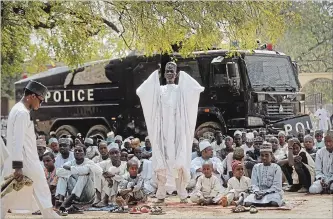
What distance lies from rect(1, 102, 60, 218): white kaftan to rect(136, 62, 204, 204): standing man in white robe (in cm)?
250

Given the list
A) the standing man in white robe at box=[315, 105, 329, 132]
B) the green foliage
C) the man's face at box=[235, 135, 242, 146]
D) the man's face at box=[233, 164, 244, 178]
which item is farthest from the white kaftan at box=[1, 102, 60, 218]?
the standing man in white robe at box=[315, 105, 329, 132]

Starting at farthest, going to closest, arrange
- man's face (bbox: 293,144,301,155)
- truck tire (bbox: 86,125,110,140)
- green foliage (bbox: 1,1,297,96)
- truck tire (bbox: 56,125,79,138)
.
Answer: truck tire (bbox: 56,125,79,138) < truck tire (bbox: 86,125,110,140) < green foliage (bbox: 1,1,297,96) < man's face (bbox: 293,144,301,155)

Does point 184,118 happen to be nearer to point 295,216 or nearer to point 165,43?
point 295,216

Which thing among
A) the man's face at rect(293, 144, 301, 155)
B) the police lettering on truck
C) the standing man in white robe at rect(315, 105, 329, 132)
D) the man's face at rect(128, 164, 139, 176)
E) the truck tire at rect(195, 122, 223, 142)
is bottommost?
the man's face at rect(128, 164, 139, 176)

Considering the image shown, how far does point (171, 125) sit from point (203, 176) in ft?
2.71

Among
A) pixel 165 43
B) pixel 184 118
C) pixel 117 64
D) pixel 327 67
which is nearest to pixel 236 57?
pixel 165 43

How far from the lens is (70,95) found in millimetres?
17750

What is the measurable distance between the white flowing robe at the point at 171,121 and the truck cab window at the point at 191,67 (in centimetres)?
564

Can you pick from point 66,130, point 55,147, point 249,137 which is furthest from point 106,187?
point 66,130

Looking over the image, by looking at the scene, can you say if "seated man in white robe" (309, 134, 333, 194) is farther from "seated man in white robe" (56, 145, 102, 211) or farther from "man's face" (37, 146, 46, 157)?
"man's face" (37, 146, 46, 157)

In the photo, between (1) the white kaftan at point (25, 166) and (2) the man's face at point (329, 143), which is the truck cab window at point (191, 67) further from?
(1) the white kaftan at point (25, 166)

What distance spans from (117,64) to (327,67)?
1135cm

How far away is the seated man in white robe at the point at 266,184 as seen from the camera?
8242mm

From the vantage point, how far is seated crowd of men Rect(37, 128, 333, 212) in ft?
27.8
